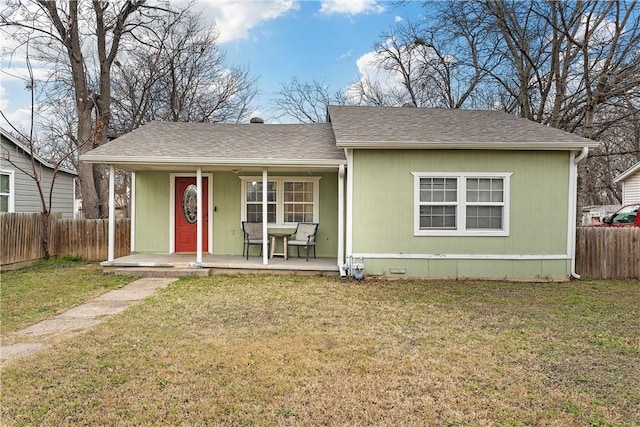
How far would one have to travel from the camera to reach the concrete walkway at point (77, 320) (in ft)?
13.2

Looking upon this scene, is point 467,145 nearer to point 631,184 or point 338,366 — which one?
point 338,366

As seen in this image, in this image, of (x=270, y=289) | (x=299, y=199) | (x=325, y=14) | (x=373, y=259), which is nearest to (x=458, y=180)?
(x=373, y=259)

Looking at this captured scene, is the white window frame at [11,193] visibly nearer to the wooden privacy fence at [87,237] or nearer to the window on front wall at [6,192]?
the window on front wall at [6,192]

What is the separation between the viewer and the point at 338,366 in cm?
359

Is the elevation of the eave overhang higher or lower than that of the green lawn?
higher

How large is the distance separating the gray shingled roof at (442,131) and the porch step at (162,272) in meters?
3.91

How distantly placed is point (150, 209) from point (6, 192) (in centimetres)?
508

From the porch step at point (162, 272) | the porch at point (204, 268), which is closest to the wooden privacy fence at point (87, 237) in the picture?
the porch at point (204, 268)

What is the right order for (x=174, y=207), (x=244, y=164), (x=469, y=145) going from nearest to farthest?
(x=469, y=145) < (x=244, y=164) < (x=174, y=207)

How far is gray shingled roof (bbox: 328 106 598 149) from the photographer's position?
769 cm

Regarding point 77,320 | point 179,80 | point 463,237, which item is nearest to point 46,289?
point 77,320

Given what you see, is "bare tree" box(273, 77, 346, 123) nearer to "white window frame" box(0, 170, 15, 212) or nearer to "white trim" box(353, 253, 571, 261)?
"white window frame" box(0, 170, 15, 212)

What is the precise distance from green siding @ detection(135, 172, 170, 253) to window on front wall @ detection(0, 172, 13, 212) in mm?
4677

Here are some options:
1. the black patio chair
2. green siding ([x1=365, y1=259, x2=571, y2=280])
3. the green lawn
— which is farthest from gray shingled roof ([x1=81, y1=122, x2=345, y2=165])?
the green lawn
